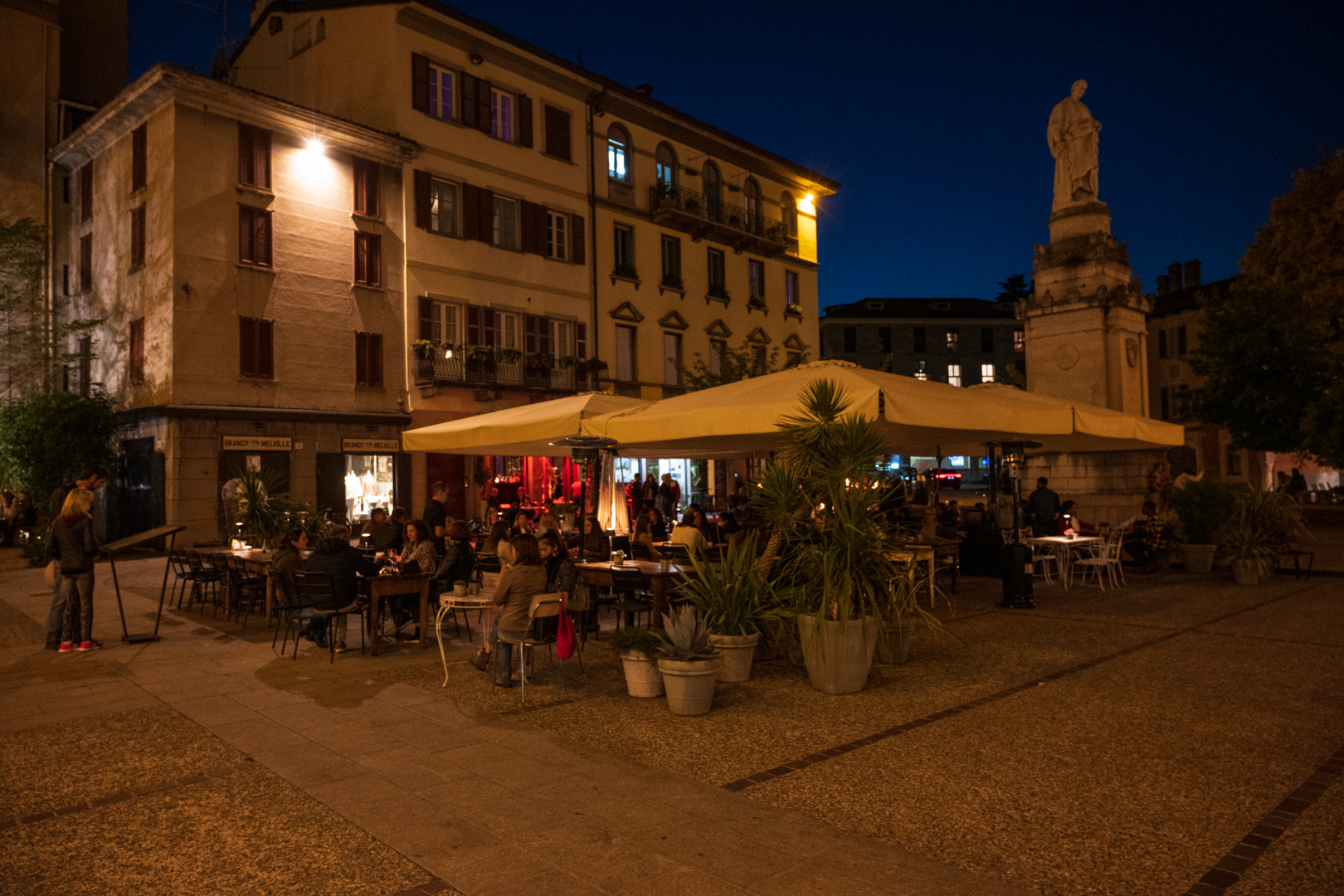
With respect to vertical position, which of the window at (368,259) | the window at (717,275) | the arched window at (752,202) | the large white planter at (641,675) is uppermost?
the arched window at (752,202)

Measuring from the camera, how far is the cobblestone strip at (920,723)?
17.1 feet

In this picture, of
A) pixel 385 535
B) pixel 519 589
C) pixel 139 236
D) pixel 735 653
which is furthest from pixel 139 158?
pixel 735 653

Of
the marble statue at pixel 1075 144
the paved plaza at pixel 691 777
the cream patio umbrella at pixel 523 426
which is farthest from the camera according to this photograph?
the marble statue at pixel 1075 144

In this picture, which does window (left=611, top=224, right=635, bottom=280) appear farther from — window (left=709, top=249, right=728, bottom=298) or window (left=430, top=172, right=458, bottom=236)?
window (left=430, top=172, right=458, bottom=236)

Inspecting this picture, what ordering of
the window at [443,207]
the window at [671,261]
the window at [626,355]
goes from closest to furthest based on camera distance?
the window at [443,207] < the window at [626,355] < the window at [671,261]

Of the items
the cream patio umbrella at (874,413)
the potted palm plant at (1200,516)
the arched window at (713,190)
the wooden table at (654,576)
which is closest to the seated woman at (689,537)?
the wooden table at (654,576)

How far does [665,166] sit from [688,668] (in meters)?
→ 28.4

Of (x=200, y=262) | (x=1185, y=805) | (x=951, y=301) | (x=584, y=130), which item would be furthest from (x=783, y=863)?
(x=951, y=301)

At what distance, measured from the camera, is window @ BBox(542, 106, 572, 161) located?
2866cm

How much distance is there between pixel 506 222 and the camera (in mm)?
27641

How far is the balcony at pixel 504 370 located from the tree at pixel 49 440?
295 inches

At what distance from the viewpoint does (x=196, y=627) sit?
435 inches

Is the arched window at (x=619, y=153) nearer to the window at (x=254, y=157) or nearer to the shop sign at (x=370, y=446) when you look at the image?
the window at (x=254, y=157)

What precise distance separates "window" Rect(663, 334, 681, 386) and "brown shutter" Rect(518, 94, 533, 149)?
307 inches
